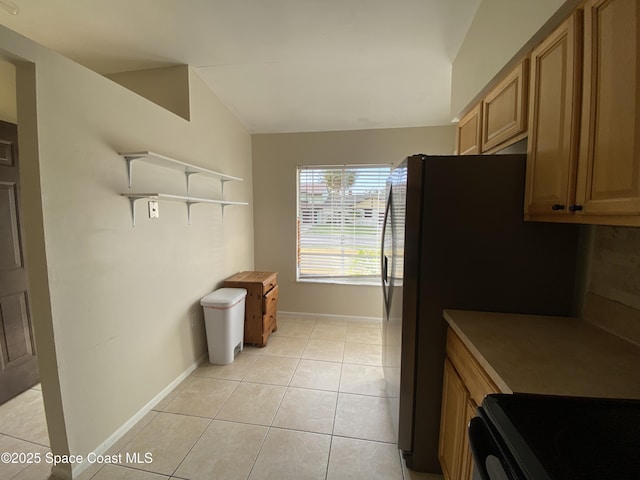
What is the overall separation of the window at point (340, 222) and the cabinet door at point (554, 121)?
207 centimetres

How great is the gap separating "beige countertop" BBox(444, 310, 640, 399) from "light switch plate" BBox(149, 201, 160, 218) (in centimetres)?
203

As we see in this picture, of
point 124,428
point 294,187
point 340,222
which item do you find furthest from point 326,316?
point 124,428

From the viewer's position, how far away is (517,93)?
1382 mm

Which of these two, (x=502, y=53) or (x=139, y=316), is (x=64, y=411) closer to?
(x=139, y=316)

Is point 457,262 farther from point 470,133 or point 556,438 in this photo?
point 470,133

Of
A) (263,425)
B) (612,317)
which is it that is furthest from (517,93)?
(263,425)

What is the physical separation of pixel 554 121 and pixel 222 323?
8.53 feet

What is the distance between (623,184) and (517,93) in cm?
81

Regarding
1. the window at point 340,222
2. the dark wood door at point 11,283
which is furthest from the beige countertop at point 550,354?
→ the dark wood door at point 11,283

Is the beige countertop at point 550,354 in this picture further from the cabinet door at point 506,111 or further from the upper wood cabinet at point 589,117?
the cabinet door at point 506,111

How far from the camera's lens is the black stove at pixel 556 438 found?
0.59 meters

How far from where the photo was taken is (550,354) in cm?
102

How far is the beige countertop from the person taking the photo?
839 millimetres

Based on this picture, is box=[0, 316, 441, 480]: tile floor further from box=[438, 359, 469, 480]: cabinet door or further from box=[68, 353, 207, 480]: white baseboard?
box=[438, 359, 469, 480]: cabinet door
